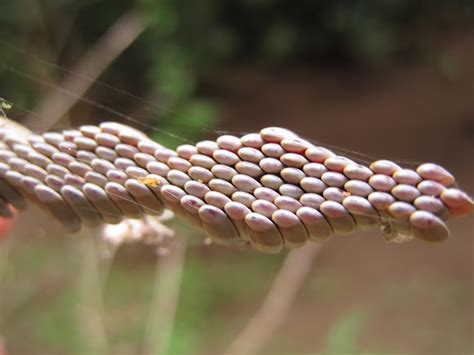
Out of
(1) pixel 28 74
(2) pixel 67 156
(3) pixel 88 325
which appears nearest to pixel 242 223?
(2) pixel 67 156

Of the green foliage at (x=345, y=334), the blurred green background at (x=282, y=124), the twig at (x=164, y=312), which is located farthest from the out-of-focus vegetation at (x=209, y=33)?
the green foliage at (x=345, y=334)

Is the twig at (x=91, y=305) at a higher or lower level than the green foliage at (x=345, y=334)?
lower

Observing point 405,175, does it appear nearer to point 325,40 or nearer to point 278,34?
point 278,34

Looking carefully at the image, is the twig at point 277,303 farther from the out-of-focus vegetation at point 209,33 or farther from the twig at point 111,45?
the twig at point 111,45

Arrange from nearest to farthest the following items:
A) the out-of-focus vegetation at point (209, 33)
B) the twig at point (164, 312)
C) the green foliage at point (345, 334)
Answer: the twig at point (164, 312)
the green foliage at point (345, 334)
the out-of-focus vegetation at point (209, 33)

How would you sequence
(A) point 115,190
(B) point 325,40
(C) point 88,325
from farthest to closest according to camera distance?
(B) point 325,40 → (C) point 88,325 → (A) point 115,190

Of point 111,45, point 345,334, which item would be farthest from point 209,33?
point 345,334
